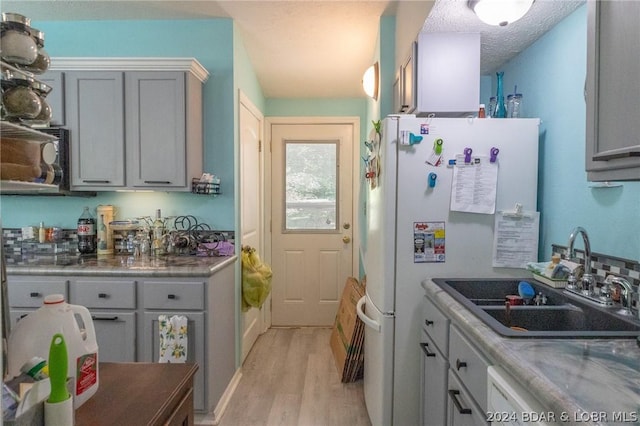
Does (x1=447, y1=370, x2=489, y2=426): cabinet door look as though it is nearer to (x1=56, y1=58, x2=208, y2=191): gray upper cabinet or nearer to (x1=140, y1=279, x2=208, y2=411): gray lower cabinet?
(x1=140, y1=279, x2=208, y2=411): gray lower cabinet

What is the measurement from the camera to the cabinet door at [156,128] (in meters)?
2.49

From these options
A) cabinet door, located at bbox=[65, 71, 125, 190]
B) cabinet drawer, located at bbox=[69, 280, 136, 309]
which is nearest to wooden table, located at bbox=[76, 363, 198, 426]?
cabinet drawer, located at bbox=[69, 280, 136, 309]

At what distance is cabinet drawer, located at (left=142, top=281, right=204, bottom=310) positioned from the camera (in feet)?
7.07

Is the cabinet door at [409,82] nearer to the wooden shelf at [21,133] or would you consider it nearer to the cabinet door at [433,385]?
the cabinet door at [433,385]

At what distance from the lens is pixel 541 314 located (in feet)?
4.79

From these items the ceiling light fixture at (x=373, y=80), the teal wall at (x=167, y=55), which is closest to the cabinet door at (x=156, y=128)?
the teal wall at (x=167, y=55)

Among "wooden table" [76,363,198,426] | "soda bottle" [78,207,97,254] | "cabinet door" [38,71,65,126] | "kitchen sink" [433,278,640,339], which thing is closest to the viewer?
"wooden table" [76,363,198,426]

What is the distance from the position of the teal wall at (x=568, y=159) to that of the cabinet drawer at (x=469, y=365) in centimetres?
72

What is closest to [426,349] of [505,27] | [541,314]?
[541,314]

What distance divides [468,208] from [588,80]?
0.82 m

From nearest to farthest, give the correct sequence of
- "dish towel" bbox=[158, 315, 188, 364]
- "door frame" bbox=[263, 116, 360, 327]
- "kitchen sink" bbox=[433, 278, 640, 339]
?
"kitchen sink" bbox=[433, 278, 640, 339]
"dish towel" bbox=[158, 315, 188, 364]
"door frame" bbox=[263, 116, 360, 327]

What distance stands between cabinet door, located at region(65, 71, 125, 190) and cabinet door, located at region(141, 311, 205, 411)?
38.4 inches

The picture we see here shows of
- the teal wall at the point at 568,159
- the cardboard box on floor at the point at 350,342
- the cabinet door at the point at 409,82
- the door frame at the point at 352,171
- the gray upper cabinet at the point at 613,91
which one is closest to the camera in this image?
the gray upper cabinet at the point at 613,91

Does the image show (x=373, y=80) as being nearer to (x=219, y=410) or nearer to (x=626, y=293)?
(x=626, y=293)
